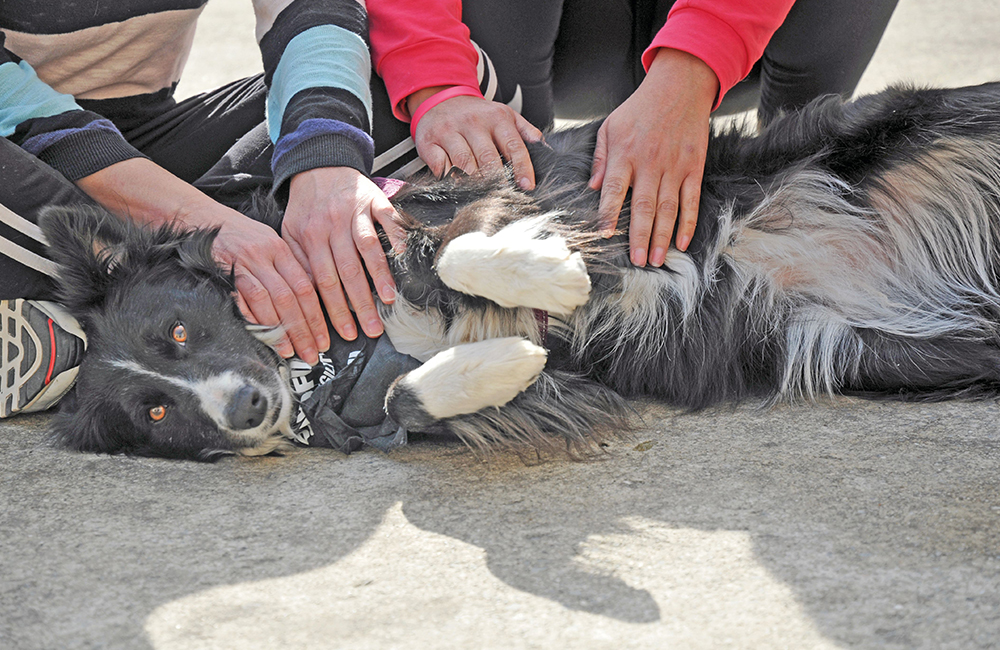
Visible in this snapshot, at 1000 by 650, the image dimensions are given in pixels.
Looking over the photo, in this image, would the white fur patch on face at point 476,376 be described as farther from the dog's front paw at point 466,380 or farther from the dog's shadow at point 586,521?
the dog's shadow at point 586,521

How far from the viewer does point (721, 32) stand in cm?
231

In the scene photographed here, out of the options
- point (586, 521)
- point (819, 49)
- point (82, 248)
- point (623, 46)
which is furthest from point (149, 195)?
point (819, 49)

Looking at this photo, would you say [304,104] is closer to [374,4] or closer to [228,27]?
[374,4]

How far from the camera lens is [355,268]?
2104mm

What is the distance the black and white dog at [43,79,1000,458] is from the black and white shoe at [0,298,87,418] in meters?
0.05

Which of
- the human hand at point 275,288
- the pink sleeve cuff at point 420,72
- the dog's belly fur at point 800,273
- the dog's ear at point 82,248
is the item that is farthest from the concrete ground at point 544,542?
the pink sleeve cuff at point 420,72

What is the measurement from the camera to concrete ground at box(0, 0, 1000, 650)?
51.6 inches

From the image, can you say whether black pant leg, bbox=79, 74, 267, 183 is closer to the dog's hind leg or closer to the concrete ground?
the concrete ground

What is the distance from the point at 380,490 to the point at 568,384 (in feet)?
1.89

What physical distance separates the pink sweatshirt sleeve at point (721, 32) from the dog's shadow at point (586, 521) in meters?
0.97

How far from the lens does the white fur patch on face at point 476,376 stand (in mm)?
1908

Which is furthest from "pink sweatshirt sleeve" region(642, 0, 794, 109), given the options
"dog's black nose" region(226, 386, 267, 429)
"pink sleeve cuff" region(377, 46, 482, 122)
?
"dog's black nose" region(226, 386, 267, 429)

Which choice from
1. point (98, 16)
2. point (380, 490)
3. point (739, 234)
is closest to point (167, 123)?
point (98, 16)

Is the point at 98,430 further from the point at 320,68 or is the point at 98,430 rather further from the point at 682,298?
the point at 682,298
